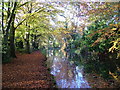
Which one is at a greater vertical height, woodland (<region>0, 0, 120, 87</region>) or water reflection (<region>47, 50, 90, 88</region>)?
woodland (<region>0, 0, 120, 87</region>)

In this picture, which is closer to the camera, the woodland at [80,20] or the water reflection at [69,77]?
the water reflection at [69,77]

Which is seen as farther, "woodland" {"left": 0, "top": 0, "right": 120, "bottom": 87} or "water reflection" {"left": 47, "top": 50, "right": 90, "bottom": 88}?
"woodland" {"left": 0, "top": 0, "right": 120, "bottom": 87}

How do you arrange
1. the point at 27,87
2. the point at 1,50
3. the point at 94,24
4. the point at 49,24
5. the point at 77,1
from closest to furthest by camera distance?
the point at 27,87 → the point at 1,50 → the point at 77,1 → the point at 94,24 → the point at 49,24

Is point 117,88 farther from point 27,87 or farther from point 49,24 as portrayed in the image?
point 49,24

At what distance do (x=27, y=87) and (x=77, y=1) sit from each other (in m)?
6.73

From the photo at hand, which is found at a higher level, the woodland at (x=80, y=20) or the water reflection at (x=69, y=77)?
the woodland at (x=80, y=20)

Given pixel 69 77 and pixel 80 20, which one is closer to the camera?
pixel 69 77

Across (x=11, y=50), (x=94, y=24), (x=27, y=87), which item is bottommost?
(x=27, y=87)

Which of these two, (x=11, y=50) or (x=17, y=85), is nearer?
(x=17, y=85)

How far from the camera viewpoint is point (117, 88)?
4.31 metres

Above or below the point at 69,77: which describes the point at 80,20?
above

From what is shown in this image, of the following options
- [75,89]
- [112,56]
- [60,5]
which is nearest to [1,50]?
[75,89]

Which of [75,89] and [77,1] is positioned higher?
[77,1]

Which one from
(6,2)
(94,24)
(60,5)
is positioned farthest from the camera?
(94,24)
